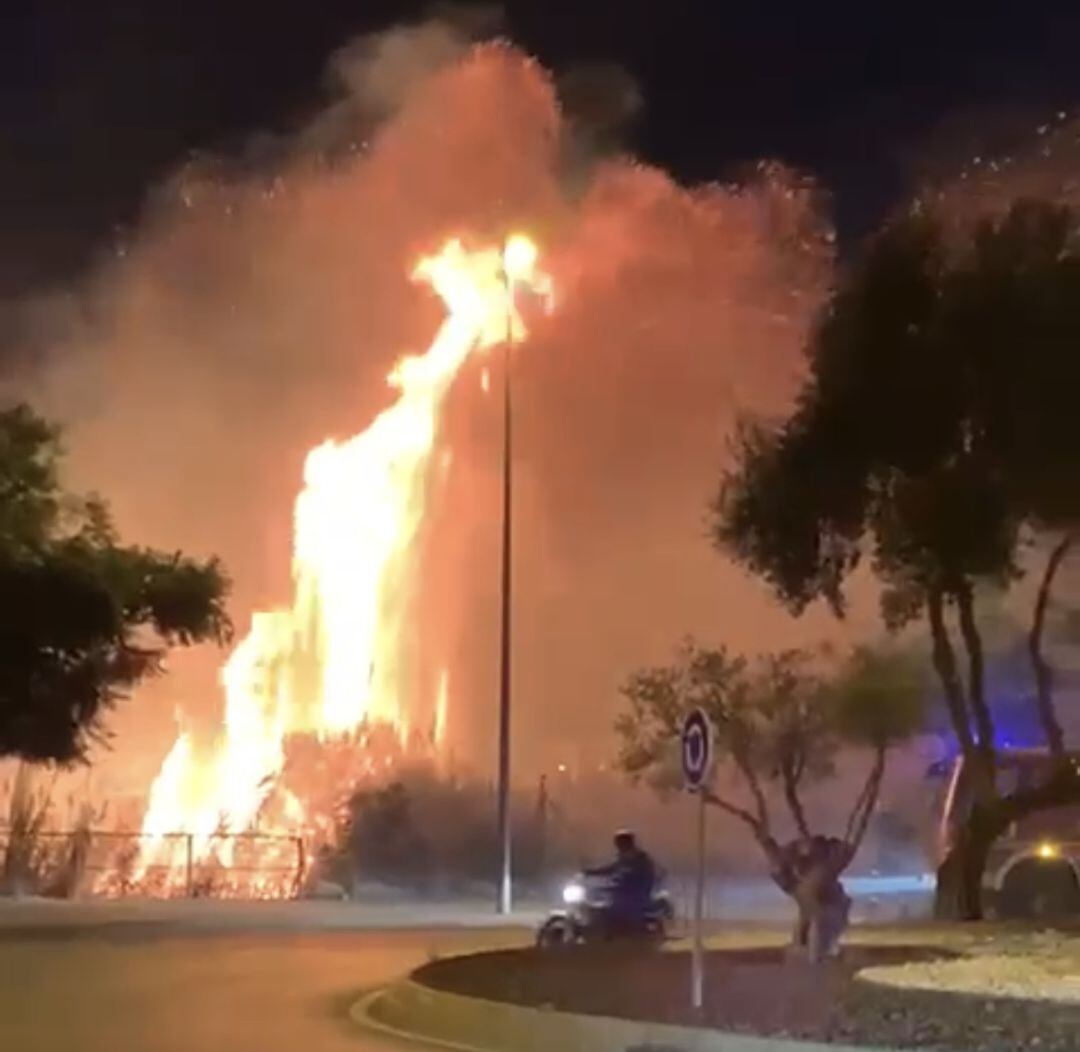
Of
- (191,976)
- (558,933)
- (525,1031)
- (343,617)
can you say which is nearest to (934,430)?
(558,933)

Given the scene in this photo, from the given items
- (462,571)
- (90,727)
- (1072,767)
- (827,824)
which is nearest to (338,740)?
(462,571)

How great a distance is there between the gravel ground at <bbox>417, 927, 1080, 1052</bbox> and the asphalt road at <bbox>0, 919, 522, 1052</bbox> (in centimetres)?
151

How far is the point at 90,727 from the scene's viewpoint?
35.2 m

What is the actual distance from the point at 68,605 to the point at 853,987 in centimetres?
1760

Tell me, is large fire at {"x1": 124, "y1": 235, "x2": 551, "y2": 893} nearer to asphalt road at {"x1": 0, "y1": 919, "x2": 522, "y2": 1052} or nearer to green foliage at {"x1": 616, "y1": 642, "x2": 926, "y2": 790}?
green foliage at {"x1": 616, "y1": 642, "x2": 926, "y2": 790}

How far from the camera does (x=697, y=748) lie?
1686cm

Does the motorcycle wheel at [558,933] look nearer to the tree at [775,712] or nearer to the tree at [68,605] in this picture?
the tree at [775,712]

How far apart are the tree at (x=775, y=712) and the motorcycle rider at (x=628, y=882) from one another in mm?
6139

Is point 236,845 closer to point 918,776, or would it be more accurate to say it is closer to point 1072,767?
point 918,776

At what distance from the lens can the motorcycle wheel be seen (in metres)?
24.6

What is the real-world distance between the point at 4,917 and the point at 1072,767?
16542mm

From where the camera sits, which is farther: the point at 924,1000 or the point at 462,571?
the point at 462,571

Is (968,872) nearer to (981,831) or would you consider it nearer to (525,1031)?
(981,831)

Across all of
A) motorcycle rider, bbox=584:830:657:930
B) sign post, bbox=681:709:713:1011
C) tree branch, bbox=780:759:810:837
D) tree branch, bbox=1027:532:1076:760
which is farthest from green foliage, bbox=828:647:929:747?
sign post, bbox=681:709:713:1011
